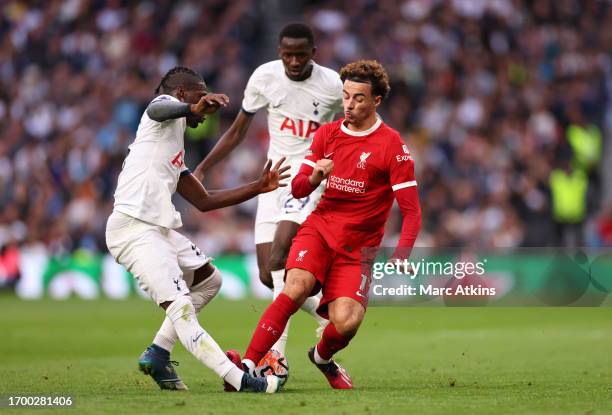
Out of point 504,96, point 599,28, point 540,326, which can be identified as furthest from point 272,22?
point 540,326

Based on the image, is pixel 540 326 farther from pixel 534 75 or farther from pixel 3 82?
pixel 3 82

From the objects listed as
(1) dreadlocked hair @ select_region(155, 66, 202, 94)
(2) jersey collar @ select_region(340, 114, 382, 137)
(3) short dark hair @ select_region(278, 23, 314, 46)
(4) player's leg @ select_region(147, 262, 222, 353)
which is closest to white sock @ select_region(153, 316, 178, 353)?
(4) player's leg @ select_region(147, 262, 222, 353)

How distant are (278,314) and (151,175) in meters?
1.34

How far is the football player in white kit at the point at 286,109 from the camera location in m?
9.86

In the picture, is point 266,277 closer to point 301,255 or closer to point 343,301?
point 301,255

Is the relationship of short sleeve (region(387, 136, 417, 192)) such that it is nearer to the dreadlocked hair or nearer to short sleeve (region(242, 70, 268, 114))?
the dreadlocked hair

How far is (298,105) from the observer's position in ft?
33.3

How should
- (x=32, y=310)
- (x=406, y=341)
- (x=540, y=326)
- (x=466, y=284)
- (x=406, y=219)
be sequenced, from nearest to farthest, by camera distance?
(x=406, y=219) → (x=466, y=284) → (x=406, y=341) → (x=540, y=326) → (x=32, y=310)

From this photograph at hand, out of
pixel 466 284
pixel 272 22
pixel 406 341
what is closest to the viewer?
pixel 466 284

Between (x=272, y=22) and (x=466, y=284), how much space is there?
15.9 meters

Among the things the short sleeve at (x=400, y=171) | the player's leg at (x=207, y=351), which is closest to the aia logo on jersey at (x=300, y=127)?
the short sleeve at (x=400, y=171)

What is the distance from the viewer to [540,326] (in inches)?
593

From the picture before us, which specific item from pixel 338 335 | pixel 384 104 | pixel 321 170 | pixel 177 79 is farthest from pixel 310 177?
pixel 384 104

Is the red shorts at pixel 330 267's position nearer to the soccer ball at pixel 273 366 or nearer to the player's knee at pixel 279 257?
the soccer ball at pixel 273 366
